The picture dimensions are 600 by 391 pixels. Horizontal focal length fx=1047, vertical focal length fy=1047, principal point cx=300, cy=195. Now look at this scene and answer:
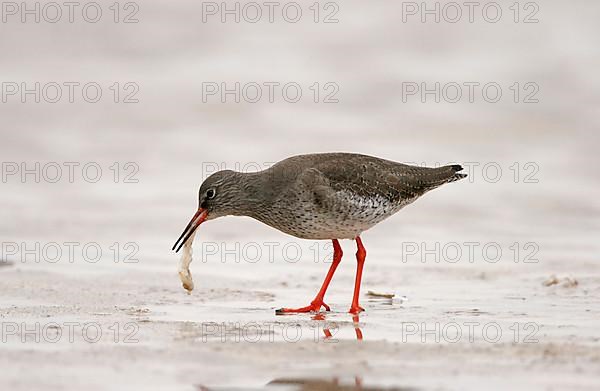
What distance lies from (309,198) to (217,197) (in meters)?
0.77

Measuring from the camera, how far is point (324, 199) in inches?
340

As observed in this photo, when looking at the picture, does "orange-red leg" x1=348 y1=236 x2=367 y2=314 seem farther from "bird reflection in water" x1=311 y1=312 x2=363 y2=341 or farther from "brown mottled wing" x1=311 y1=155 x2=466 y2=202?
"brown mottled wing" x1=311 y1=155 x2=466 y2=202

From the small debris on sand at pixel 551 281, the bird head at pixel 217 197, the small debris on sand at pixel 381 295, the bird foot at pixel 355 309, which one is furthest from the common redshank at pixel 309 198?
the small debris on sand at pixel 551 281

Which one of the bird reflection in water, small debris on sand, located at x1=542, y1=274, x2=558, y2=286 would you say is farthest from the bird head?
small debris on sand, located at x1=542, y1=274, x2=558, y2=286

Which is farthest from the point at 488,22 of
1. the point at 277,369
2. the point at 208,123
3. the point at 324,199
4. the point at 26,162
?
the point at 277,369

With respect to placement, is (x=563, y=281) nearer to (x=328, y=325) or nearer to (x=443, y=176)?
(x=443, y=176)

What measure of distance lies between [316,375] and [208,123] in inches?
443

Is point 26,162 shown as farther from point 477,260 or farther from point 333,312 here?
point 333,312

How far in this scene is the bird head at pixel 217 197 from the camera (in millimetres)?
8695

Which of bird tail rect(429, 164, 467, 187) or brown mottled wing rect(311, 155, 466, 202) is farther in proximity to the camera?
bird tail rect(429, 164, 467, 187)

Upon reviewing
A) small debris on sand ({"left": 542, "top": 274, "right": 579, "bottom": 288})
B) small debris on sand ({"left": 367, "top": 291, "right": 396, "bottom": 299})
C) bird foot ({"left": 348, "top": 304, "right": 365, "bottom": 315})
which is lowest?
bird foot ({"left": 348, "top": 304, "right": 365, "bottom": 315})

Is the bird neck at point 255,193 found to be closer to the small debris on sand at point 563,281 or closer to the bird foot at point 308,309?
the bird foot at point 308,309

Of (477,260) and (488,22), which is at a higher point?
(488,22)

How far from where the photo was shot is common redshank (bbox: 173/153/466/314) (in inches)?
340
